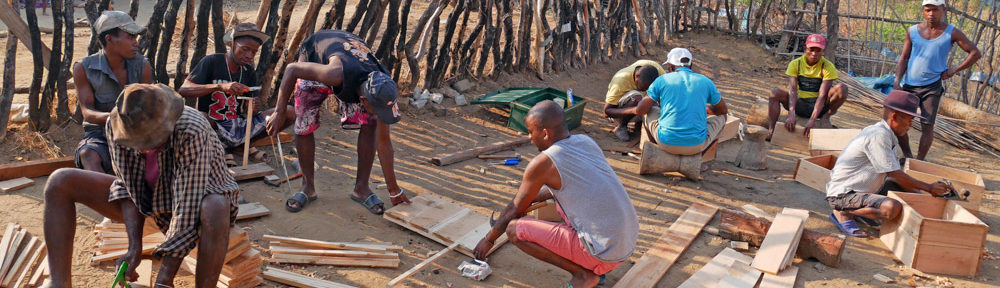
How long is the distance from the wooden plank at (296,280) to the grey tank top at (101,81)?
64.5 inches

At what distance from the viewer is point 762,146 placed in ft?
22.3

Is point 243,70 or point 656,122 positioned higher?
point 243,70

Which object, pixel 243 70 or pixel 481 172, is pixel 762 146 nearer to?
pixel 481 172

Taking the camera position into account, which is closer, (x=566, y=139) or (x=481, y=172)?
(x=566, y=139)

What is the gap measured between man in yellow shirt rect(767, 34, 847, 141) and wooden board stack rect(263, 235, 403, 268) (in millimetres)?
4897

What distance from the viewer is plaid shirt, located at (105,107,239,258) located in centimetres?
305

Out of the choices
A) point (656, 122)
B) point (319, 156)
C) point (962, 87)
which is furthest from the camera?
point (962, 87)

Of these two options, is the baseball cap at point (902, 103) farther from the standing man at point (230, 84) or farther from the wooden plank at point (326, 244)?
the standing man at point (230, 84)

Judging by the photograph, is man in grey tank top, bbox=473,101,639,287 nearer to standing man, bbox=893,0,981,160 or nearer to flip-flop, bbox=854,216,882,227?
flip-flop, bbox=854,216,882,227

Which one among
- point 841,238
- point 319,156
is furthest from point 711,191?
point 319,156

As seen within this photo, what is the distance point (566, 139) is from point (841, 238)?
2152 millimetres

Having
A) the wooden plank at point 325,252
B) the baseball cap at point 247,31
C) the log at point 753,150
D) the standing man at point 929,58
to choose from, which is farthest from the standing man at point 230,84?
the standing man at point 929,58

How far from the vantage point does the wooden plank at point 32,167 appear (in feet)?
15.7

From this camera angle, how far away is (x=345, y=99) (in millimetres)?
4707
